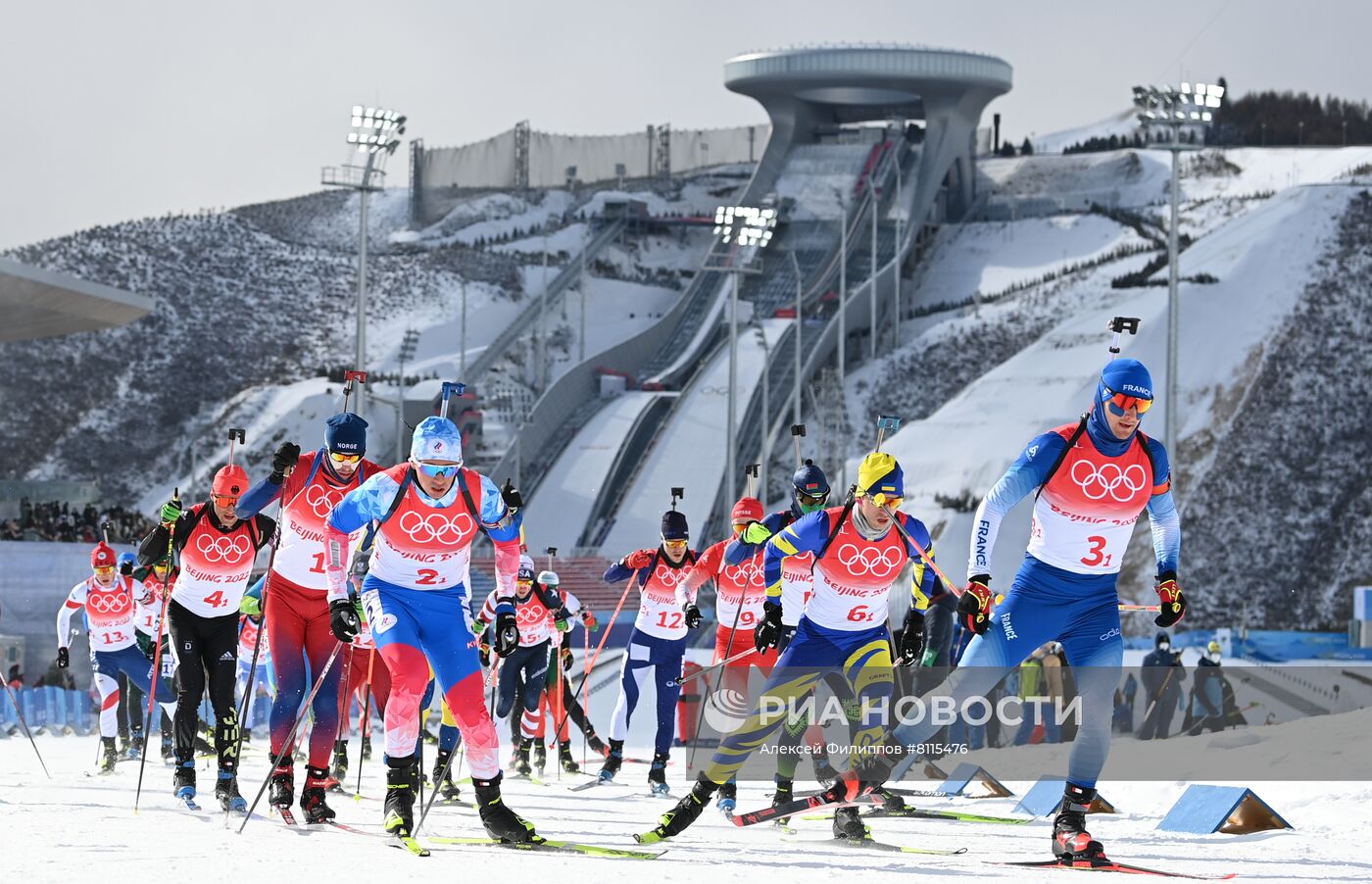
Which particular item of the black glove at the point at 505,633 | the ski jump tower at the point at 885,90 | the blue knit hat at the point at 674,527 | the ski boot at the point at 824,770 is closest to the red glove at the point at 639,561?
the blue knit hat at the point at 674,527

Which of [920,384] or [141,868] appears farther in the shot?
[920,384]

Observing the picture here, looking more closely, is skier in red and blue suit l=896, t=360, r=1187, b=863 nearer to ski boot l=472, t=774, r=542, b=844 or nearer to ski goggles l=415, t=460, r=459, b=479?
ski boot l=472, t=774, r=542, b=844

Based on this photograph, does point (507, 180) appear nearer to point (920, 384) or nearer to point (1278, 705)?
→ point (920, 384)

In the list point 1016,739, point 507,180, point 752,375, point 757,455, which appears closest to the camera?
point 1016,739

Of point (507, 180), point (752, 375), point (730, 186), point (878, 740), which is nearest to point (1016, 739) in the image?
point (878, 740)

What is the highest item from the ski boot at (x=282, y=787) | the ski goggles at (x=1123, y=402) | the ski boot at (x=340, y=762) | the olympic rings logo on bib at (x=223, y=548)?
the ski goggles at (x=1123, y=402)

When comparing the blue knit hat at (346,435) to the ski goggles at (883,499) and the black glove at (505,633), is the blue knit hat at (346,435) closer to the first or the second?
the black glove at (505,633)

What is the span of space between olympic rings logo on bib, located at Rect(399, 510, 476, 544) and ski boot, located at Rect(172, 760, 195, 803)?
303 centimetres

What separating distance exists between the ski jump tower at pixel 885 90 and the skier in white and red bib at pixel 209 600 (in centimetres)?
7944

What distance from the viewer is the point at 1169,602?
946cm

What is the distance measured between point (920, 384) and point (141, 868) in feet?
213

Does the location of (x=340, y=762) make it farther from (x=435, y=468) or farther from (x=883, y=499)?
(x=883, y=499)

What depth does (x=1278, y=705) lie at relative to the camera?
19.5 metres

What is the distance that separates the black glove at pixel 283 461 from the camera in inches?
437
